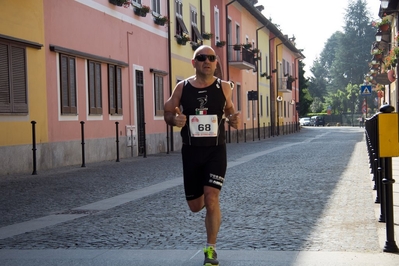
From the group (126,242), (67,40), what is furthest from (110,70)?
(126,242)

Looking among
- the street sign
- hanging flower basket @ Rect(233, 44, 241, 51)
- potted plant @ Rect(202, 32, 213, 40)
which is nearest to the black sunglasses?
potted plant @ Rect(202, 32, 213, 40)

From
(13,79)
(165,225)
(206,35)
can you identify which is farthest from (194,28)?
(165,225)

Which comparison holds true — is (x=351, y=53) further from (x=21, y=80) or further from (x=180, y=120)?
(x=180, y=120)

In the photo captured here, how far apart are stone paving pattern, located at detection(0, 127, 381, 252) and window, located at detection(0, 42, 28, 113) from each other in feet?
5.20

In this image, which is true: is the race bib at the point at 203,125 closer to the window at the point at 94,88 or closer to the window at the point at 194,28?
the window at the point at 94,88

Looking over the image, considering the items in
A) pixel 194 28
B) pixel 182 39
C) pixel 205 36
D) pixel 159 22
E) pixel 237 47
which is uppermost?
pixel 194 28

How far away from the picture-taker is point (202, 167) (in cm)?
588

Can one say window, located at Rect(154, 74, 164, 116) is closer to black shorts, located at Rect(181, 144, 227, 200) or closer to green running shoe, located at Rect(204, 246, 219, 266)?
black shorts, located at Rect(181, 144, 227, 200)

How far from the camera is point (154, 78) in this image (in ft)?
86.4

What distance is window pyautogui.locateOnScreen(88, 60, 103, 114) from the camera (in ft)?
66.8

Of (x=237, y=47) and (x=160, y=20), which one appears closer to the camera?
(x=160, y=20)

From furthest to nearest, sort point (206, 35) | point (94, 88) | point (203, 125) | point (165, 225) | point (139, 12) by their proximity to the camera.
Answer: point (206, 35) < point (139, 12) < point (94, 88) < point (165, 225) < point (203, 125)

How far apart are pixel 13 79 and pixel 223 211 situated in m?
8.24

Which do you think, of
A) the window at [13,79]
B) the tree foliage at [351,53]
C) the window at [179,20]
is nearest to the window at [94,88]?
the window at [13,79]
